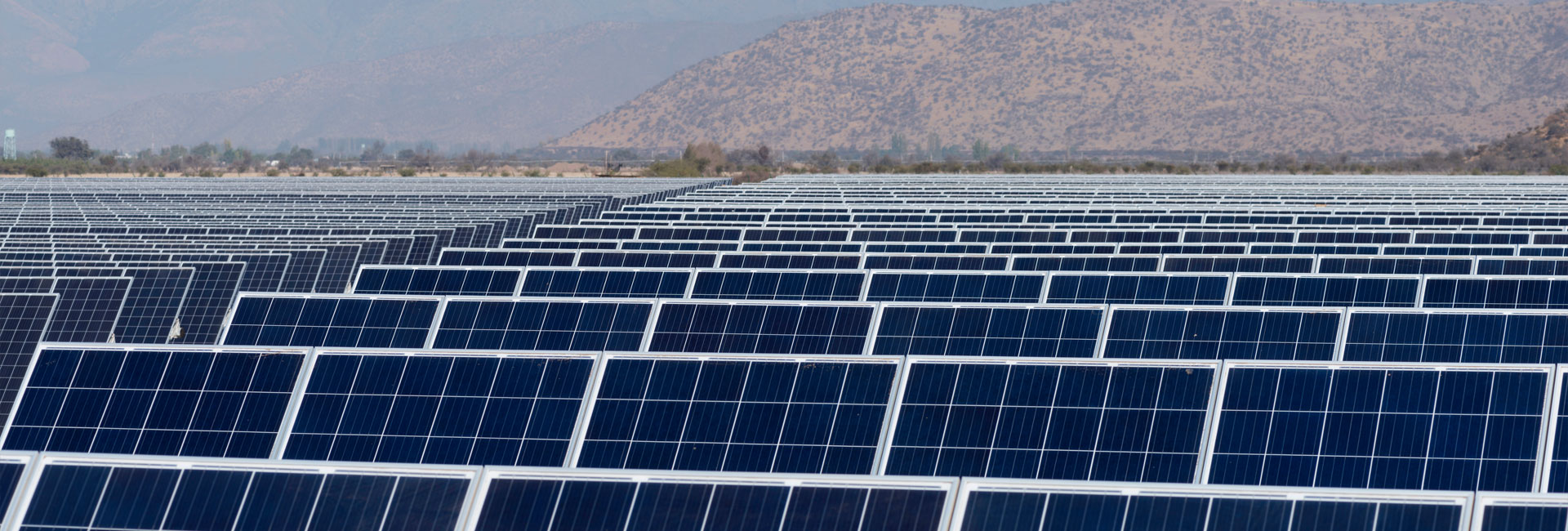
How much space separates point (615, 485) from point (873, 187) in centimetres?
5178

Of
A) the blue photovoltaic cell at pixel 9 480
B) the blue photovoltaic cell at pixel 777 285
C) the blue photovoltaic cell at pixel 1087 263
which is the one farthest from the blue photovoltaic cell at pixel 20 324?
the blue photovoltaic cell at pixel 1087 263

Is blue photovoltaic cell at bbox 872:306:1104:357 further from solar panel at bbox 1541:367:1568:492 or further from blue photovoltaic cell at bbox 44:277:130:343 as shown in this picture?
blue photovoltaic cell at bbox 44:277:130:343

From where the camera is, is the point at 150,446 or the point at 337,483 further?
the point at 150,446

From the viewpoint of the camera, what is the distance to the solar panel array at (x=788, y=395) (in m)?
7.87

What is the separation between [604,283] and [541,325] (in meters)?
4.41

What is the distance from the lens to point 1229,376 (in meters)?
11.2

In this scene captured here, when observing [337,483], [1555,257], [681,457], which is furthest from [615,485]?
[1555,257]

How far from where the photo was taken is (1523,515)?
6910mm

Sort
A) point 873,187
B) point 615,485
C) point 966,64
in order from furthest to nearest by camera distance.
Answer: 1. point 966,64
2. point 873,187
3. point 615,485

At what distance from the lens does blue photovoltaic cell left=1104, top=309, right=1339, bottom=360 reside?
50.2ft

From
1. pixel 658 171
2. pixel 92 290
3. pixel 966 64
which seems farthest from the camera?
pixel 966 64

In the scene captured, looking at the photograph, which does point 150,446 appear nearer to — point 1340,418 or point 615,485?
point 615,485

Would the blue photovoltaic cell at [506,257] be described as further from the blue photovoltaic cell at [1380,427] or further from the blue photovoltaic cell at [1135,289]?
the blue photovoltaic cell at [1380,427]

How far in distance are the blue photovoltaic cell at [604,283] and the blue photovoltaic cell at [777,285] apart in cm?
39
